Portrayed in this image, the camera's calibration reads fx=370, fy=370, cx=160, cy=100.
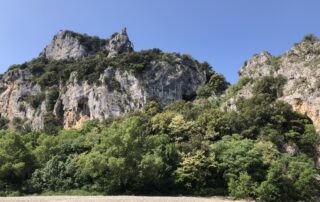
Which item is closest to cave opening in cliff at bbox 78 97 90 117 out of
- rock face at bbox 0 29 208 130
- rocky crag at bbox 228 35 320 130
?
rock face at bbox 0 29 208 130

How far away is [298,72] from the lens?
70500 millimetres

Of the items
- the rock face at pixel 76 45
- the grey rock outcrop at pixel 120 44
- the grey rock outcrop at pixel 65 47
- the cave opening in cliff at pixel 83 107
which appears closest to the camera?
the cave opening in cliff at pixel 83 107

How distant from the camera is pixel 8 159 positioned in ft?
161

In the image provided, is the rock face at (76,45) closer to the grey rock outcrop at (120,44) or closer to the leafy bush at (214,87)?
the grey rock outcrop at (120,44)

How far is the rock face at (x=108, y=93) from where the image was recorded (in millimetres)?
89188

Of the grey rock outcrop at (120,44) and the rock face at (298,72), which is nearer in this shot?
the rock face at (298,72)

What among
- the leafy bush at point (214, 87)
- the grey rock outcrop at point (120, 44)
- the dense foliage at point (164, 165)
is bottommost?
the dense foliage at point (164, 165)

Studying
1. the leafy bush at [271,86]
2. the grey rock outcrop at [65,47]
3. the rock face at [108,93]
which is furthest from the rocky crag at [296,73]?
the grey rock outcrop at [65,47]

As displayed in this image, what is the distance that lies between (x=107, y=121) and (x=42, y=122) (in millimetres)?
27388

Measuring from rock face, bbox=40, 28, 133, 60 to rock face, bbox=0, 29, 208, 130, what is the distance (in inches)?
542

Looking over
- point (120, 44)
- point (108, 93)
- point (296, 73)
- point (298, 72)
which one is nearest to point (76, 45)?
point (120, 44)

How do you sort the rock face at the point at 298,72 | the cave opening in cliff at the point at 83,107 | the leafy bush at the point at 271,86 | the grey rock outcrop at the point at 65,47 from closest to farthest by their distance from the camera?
the rock face at the point at 298,72 → the leafy bush at the point at 271,86 → the cave opening in cliff at the point at 83,107 → the grey rock outcrop at the point at 65,47

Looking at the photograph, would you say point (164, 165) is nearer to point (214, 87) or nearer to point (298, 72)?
point (298, 72)

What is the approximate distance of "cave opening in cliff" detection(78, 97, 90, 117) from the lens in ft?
308
